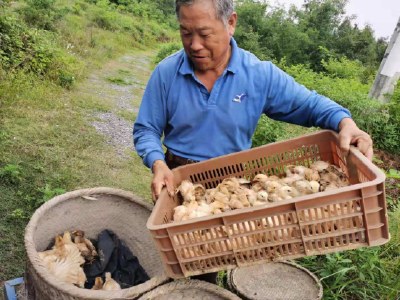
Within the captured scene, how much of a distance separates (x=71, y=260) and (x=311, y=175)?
5.51ft

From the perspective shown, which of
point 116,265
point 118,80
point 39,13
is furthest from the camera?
point 39,13

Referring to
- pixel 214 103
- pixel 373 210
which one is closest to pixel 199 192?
pixel 214 103

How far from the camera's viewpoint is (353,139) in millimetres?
1913

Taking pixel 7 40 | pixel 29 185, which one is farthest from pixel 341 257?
pixel 7 40

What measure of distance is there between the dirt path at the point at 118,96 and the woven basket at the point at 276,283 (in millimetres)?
2902

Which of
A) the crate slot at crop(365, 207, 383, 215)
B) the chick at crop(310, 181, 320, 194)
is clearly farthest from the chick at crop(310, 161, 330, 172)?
the crate slot at crop(365, 207, 383, 215)

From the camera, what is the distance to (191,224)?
5.14 feet

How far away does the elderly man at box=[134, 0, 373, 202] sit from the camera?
206 centimetres

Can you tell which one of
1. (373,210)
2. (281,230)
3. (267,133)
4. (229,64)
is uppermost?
(229,64)

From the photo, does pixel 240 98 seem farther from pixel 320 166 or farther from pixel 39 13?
pixel 39 13

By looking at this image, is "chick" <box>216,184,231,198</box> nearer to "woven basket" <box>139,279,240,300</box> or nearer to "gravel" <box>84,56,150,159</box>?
"woven basket" <box>139,279,240,300</box>

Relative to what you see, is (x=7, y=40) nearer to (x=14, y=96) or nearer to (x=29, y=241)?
(x=14, y=96)

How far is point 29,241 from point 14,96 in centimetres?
415

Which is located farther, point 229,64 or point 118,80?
point 118,80
